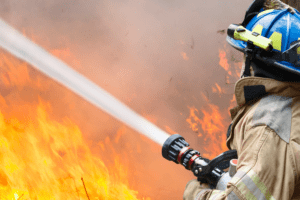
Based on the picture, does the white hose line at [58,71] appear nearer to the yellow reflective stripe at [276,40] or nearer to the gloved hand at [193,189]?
the gloved hand at [193,189]

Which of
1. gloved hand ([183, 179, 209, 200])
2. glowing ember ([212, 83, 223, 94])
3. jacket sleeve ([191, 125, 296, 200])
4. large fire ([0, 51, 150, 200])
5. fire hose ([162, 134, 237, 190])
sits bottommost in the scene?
large fire ([0, 51, 150, 200])

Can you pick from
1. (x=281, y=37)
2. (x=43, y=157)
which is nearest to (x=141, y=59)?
(x=43, y=157)

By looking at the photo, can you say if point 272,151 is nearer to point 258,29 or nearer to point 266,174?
point 266,174

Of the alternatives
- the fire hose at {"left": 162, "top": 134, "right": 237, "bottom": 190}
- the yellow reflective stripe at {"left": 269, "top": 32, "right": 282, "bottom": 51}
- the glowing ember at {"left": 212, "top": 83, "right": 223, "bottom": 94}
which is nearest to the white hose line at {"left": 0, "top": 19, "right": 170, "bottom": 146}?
the glowing ember at {"left": 212, "top": 83, "right": 223, "bottom": 94}

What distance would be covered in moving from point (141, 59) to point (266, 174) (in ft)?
12.6

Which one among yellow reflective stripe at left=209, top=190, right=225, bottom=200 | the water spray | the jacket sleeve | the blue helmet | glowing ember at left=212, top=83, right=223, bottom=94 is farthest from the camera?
glowing ember at left=212, top=83, right=223, bottom=94

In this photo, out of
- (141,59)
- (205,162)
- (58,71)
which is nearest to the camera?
(205,162)

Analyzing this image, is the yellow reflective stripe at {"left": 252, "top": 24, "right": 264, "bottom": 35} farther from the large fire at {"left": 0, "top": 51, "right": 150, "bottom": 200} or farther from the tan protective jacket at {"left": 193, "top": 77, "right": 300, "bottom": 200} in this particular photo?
the large fire at {"left": 0, "top": 51, "right": 150, "bottom": 200}

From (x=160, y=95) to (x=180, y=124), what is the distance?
2.22 ft

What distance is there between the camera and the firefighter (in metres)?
1.08

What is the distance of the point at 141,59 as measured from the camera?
471cm

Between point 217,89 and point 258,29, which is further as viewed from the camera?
point 217,89

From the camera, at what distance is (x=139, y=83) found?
186 inches

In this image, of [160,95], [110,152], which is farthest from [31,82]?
[160,95]
